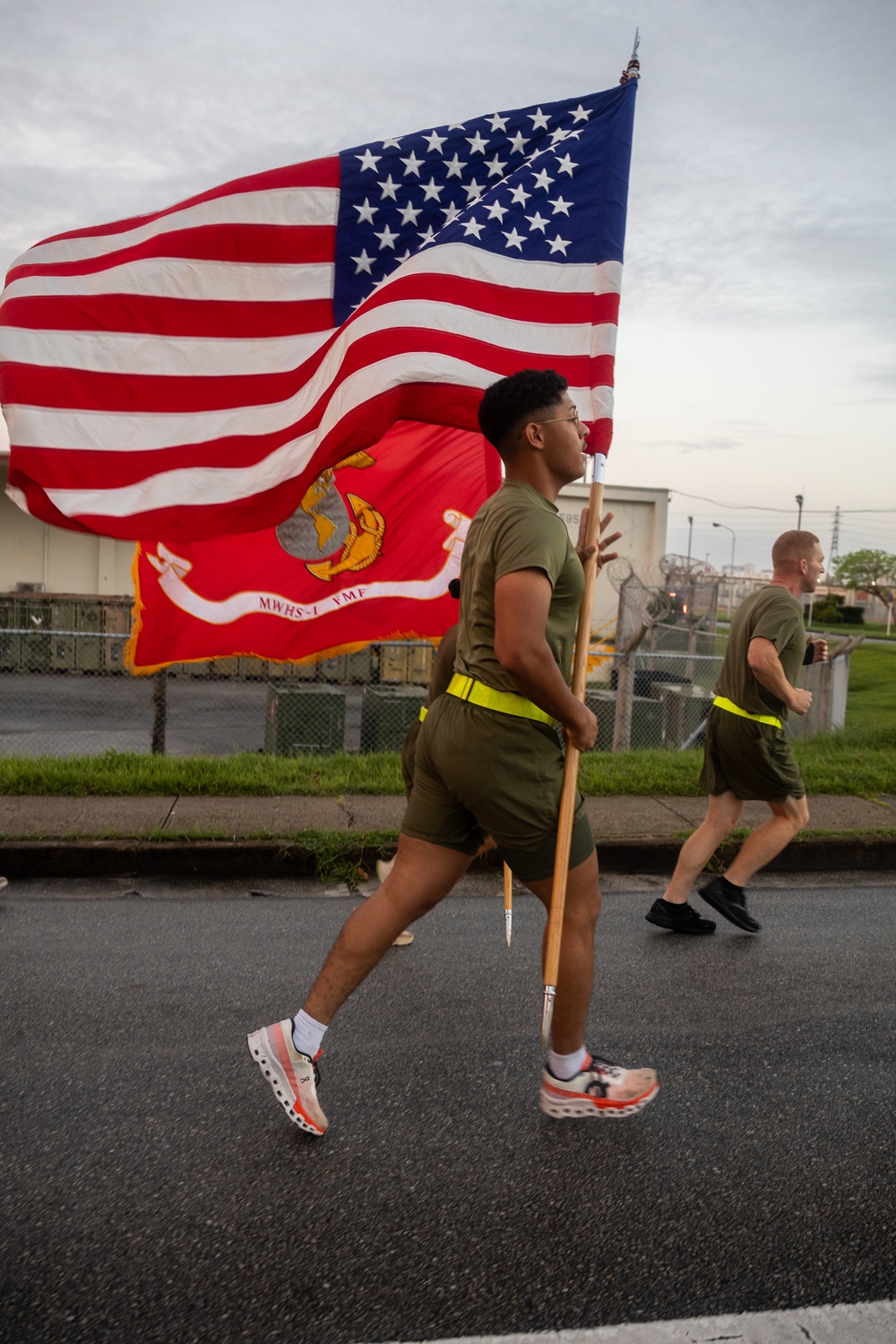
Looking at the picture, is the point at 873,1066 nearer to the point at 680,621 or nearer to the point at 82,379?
the point at 82,379

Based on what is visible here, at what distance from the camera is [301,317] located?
472 cm

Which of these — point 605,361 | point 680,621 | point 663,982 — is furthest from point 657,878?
point 680,621

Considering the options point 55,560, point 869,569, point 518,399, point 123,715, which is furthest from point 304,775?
point 869,569

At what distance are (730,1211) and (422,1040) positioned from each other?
4.22ft

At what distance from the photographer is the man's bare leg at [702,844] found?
5.04 metres

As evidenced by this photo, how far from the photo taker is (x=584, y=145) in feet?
14.8

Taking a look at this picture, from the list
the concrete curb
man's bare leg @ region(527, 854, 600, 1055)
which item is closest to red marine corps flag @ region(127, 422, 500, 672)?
the concrete curb

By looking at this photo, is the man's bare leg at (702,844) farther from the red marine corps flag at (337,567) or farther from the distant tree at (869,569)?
the distant tree at (869,569)

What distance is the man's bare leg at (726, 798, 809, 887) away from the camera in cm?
511

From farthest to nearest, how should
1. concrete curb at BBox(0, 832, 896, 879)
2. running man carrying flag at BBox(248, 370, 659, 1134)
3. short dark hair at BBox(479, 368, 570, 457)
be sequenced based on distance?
concrete curb at BBox(0, 832, 896, 879) < short dark hair at BBox(479, 368, 570, 457) < running man carrying flag at BBox(248, 370, 659, 1134)

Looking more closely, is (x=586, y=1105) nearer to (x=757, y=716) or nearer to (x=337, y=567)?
(x=757, y=716)

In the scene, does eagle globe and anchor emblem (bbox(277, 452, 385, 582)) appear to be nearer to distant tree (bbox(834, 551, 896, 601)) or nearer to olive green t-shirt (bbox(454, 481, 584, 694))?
olive green t-shirt (bbox(454, 481, 584, 694))

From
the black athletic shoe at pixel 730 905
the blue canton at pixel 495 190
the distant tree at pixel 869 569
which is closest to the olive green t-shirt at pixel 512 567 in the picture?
the blue canton at pixel 495 190

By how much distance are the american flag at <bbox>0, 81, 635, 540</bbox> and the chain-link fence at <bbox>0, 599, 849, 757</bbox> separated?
3.11 meters
